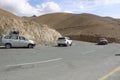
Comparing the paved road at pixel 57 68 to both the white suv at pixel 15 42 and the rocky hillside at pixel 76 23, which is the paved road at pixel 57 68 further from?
the rocky hillside at pixel 76 23

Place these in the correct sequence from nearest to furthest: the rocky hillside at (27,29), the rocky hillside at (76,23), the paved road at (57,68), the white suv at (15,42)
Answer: the paved road at (57,68), the white suv at (15,42), the rocky hillside at (27,29), the rocky hillside at (76,23)

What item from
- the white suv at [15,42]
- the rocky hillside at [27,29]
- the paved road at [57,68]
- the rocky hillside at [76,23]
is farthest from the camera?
the rocky hillside at [76,23]

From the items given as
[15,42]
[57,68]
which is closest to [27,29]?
[15,42]

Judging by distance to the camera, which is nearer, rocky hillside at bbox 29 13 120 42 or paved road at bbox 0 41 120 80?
paved road at bbox 0 41 120 80

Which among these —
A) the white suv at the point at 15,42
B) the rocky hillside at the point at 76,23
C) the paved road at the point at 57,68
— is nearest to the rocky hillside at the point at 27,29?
the white suv at the point at 15,42

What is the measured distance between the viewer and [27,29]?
57688 mm

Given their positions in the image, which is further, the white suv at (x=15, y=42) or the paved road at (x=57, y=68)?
the white suv at (x=15, y=42)

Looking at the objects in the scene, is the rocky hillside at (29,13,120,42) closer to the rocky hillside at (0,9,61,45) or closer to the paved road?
the rocky hillside at (0,9,61,45)

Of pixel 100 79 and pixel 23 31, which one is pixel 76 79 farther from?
pixel 23 31

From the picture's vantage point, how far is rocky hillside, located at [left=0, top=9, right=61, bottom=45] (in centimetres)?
5356

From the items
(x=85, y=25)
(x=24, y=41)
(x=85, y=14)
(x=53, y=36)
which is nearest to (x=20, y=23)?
(x=53, y=36)

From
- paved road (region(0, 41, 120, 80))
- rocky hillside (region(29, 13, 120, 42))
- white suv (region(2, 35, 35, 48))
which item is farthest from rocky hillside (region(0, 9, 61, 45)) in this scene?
rocky hillside (region(29, 13, 120, 42))

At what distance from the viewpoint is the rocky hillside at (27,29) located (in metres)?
53.6

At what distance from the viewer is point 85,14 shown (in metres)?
176
